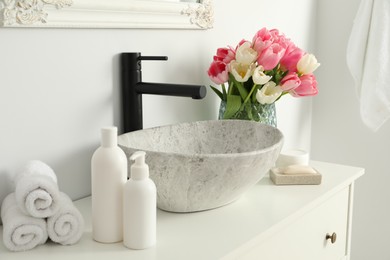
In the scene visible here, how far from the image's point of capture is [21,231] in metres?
0.77

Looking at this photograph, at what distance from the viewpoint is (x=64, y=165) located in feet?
3.30

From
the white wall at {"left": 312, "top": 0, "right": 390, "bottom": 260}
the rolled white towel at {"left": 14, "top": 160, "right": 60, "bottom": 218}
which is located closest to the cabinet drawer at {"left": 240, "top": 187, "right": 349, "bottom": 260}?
the rolled white towel at {"left": 14, "top": 160, "right": 60, "bottom": 218}

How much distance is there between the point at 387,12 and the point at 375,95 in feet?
0.89

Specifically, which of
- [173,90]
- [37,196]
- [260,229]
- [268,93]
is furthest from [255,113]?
[37,196]

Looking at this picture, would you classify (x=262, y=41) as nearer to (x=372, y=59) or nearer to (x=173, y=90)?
(x=173, y=90)

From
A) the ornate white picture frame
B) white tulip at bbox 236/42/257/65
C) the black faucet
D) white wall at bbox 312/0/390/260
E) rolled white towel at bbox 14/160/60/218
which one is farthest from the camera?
white wall at bbox 312/0/390/260

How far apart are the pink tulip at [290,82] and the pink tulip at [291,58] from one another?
0.09 feet

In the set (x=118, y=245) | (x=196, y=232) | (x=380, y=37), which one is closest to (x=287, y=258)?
(x=196, y=232)

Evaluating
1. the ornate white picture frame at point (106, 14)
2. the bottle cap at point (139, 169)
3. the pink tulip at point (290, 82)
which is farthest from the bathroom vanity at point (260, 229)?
the ornate white picture frame at point (106, 14)

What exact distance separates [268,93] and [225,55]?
147 millimetres

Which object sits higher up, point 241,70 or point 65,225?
point 241,70

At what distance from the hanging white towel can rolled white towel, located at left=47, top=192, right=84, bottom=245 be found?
3.88 ft

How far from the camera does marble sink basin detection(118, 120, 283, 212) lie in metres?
0.85

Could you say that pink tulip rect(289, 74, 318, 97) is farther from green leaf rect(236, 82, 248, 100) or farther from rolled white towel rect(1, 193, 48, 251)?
rolled white towel rect(1, 193, 48, 251)
